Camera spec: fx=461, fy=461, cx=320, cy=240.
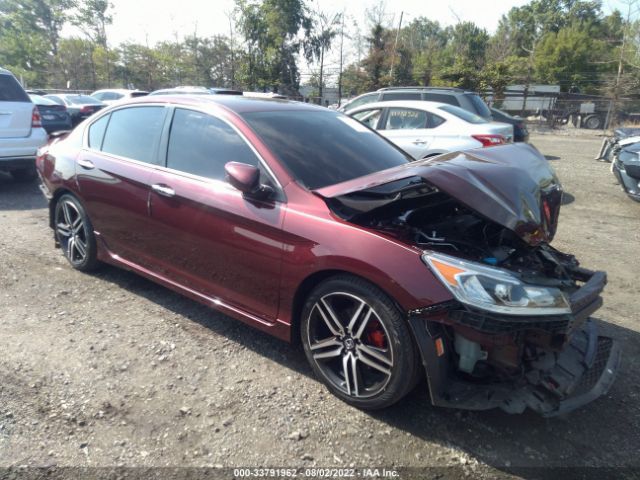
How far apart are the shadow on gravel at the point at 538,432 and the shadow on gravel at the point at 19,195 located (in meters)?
5.96

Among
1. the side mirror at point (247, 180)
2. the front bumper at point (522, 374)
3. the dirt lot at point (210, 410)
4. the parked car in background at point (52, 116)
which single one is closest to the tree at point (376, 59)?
the parked car in background at point (52, 116)

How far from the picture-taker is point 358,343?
2.66m

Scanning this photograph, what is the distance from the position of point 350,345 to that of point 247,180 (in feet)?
3.85

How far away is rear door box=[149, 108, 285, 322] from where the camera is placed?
295cm

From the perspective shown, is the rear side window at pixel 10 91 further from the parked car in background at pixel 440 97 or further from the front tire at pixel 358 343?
the front tire at pixel 358 343

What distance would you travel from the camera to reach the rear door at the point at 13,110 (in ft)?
24.5

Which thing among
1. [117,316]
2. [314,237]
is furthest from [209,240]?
[117,316]

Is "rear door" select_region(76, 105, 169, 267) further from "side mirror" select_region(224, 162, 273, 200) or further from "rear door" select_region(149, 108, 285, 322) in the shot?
"side mirror" select_region(224, 162, 273, 200)

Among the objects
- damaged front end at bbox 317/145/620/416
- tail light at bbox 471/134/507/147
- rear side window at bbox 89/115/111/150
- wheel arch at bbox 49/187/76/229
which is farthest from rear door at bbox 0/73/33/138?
tail light at bbox 471/134/507/147

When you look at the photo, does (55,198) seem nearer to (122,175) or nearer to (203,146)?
(122,175)

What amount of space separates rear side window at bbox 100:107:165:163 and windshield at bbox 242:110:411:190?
91cm

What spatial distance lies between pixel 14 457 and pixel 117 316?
1.53 metres

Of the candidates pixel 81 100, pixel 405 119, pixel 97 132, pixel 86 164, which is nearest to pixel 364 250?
pixel 86 164

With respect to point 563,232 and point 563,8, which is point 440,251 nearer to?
point 563,232
